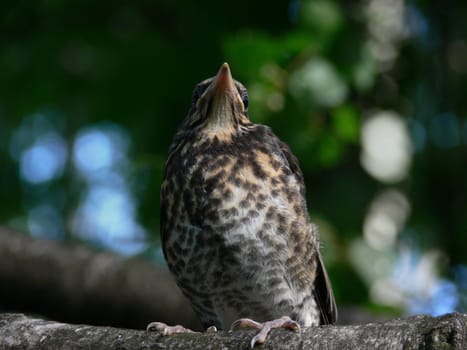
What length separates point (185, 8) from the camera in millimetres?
5242

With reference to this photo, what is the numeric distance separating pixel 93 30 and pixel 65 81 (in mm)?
490

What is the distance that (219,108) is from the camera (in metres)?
4.09

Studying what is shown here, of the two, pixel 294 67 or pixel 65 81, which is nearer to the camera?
pixel 294 67

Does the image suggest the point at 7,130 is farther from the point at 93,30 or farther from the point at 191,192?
the point at 191,192

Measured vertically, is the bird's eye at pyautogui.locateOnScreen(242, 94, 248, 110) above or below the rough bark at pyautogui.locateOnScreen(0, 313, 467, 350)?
above

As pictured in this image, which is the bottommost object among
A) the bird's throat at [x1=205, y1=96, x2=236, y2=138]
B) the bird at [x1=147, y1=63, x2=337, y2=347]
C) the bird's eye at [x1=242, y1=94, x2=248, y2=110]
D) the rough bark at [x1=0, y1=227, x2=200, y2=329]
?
the rough bark at [x1=0, y1=227, x2=200, y2=329]

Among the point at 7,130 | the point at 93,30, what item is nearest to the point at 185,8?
the point at 93,30

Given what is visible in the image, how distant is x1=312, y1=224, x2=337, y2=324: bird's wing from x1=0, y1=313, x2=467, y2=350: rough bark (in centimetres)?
143

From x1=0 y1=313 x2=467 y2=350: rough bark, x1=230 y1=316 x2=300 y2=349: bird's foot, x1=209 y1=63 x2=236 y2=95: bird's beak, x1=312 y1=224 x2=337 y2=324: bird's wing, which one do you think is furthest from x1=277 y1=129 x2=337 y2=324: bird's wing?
x1=0 y1=313 x2=467 y2=350: rough bark

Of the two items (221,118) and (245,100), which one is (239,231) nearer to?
(221,118)

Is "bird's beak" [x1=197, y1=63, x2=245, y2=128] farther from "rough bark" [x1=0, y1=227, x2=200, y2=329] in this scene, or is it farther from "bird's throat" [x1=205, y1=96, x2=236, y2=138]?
"rough bark" [x1=0, y1=227, x2=200, y2=329]

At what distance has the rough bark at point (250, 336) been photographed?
225 cm

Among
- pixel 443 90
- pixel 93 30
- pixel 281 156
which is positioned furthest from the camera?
pixel 93 30

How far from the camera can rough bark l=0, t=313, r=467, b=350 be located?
225cm
